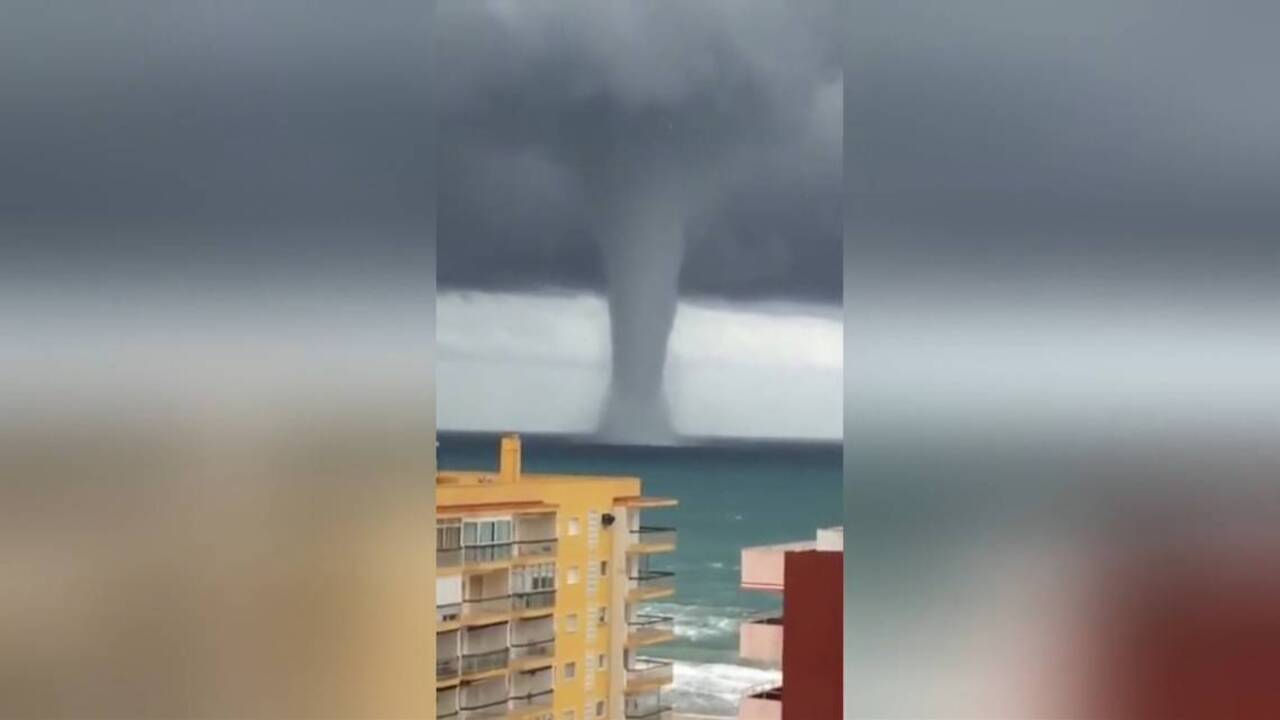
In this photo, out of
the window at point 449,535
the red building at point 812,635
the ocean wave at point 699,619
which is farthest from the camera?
the window at point 449,535

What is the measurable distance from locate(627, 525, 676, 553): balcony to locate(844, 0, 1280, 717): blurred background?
191 cm

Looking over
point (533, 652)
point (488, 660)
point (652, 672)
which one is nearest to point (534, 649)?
point (533, 652)

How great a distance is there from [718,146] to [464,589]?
132 centimetres

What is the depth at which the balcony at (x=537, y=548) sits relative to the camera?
11.4 ft

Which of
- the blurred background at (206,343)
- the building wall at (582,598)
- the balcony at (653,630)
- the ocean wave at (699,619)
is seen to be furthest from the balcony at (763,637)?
the blurred background at (206,343)

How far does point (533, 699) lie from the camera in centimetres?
358

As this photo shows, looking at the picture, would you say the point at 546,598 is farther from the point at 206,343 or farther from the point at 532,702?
the point at 206,343

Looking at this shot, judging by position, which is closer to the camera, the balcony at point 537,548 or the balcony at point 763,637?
the balcony at point 763,637

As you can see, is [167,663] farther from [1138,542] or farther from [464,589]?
[464,589]

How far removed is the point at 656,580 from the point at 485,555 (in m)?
0.45

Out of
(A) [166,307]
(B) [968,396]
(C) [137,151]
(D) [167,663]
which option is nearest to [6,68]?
(C) [137,151]

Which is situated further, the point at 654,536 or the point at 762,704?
the point at 654,536

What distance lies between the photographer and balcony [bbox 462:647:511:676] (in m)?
3.46

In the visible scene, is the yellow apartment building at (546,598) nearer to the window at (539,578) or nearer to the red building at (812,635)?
the window at (539,578)
